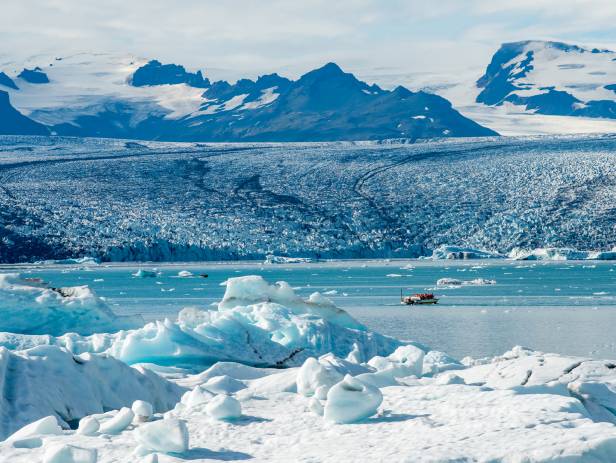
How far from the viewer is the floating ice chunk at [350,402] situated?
17.8 feet

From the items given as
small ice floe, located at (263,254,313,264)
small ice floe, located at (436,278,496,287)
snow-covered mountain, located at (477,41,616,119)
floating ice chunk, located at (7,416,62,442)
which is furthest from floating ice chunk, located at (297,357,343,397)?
snow-covered mountain, located at (477,41,616,119)

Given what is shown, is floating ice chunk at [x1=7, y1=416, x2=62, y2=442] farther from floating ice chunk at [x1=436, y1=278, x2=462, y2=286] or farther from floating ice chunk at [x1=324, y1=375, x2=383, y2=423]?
floating ice chunk at [x1=436, y1=278, x2=462, y2=286]

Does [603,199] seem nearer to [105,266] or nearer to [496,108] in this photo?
[105,266]

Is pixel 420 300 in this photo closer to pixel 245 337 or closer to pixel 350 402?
pixel 245 337

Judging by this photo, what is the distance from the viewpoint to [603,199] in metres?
54.7

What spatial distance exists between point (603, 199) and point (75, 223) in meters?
28.3

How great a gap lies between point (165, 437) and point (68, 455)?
529 millimetres

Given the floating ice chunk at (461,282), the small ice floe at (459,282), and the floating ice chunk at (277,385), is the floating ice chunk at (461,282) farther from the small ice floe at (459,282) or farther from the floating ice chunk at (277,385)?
the floating ice chunk at (277,385)

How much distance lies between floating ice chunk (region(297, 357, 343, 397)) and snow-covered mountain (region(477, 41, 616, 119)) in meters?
182

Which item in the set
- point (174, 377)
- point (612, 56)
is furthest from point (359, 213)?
point (612, 56)

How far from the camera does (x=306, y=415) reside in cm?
585

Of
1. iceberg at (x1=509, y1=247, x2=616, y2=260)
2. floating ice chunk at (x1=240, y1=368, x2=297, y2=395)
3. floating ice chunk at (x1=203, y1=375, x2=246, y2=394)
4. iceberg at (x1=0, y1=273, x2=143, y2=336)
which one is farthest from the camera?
iceberg at (x1=509, y1=247, x2=616, y2=260)

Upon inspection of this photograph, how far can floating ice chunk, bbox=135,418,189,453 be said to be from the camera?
4996 millimetres

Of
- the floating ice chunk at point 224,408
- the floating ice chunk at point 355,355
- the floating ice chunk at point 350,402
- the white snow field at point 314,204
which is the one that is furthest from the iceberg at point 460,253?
the floating ice chunk at point 350,402
